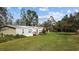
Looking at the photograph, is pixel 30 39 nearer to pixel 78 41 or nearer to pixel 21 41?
pixel 21 41

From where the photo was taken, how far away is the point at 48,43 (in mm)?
2477

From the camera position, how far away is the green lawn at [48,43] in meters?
2.47

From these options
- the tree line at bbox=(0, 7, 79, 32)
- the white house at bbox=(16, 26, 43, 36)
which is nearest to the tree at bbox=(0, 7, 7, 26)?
the tree line at bbox=(0, 7, 79, 32)

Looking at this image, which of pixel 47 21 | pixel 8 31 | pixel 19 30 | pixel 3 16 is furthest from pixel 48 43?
pixel 3 16

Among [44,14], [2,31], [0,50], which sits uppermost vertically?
[44,14]

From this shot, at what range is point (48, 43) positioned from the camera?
2477 mm

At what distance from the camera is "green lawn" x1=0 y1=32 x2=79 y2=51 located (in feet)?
8.10

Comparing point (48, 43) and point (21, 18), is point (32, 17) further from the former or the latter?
point (48, 43)

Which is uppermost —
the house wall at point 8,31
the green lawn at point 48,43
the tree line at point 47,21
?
the tree line at point 47,21

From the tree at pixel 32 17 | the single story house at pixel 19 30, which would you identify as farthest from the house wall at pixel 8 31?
the tree at pixel 32 17

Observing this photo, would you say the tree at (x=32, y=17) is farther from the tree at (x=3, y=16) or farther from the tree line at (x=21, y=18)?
the tree at (x=3, y=16)
